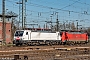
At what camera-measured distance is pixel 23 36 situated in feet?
130

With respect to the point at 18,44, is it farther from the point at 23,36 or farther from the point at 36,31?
the point at 36,31

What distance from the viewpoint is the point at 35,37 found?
42.1 metres

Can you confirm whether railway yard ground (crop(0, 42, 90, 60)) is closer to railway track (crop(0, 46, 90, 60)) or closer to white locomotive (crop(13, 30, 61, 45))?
railway track (crop(0, 46, 90, 60))

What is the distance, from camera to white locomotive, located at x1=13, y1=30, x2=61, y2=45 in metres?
39.2

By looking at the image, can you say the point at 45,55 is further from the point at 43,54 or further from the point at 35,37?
the point at 35,37

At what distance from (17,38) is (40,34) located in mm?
5676

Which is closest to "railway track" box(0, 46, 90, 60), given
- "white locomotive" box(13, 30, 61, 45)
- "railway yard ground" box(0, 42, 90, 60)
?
"railway yard ground" box(0, 42, 90, 60)

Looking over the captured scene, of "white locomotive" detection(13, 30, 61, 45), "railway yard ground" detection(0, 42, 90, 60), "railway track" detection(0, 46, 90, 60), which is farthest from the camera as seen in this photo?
"white locomotive" detection(13, 30, 61, 45)

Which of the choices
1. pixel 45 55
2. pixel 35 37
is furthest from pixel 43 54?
pixel 35 37

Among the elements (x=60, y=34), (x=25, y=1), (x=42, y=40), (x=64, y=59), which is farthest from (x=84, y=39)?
(x=64, y=59)

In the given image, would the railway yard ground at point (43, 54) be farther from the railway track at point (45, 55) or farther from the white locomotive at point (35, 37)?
the white locomotive at point (35, 37)

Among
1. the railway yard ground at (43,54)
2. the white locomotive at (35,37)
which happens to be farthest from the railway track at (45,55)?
the white locomotive at (35,37)

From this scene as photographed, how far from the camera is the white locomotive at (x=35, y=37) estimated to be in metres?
39.2

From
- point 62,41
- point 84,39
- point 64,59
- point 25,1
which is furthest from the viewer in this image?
point 84,39
